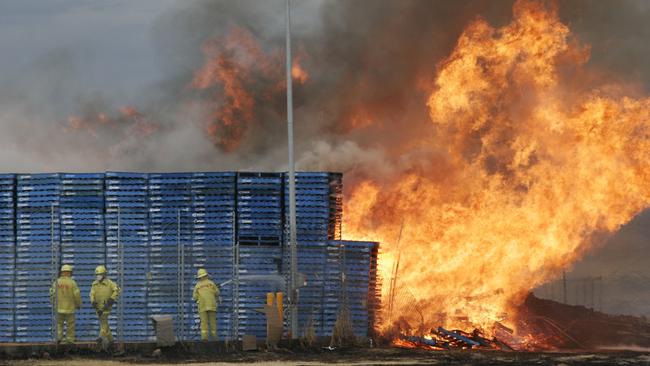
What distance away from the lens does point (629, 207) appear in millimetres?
30953

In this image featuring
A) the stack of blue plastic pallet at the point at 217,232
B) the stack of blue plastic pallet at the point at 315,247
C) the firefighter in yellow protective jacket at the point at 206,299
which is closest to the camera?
the firefighter in yellow protective jacket at the point at 206,299

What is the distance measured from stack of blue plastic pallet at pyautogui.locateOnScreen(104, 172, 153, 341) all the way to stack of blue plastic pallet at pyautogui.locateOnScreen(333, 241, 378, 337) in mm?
4929

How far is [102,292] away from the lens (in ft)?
89.7

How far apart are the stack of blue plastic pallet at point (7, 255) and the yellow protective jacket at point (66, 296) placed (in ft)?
10.2

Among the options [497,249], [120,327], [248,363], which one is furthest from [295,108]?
[248,363]

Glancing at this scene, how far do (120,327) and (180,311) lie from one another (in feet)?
4.90

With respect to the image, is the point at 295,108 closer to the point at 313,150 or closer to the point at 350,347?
the point at 313,150

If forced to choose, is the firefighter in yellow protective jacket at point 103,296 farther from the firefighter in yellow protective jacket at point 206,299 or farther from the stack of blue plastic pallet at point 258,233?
the stack of blue plastic pallet at point 258,233

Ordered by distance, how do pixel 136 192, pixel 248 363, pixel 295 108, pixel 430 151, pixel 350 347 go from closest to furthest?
pixel 248 363 < pixel 350 347 < pixel 136 192 < pixel 430 151 < pixel 295 108

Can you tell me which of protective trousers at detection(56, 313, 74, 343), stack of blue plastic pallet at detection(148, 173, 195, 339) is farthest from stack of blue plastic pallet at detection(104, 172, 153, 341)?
protective trousers at detection(56, 313, 74, 343)

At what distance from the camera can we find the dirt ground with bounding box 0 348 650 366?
24.1 metres

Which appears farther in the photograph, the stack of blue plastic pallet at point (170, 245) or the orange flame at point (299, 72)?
the orange flame at point (299, 72)

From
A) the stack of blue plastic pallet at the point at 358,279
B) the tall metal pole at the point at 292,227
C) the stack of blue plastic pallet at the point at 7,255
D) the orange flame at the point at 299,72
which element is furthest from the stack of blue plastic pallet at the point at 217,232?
the orange flame at the point at 299,72

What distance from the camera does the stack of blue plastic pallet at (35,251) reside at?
29.5 meters
